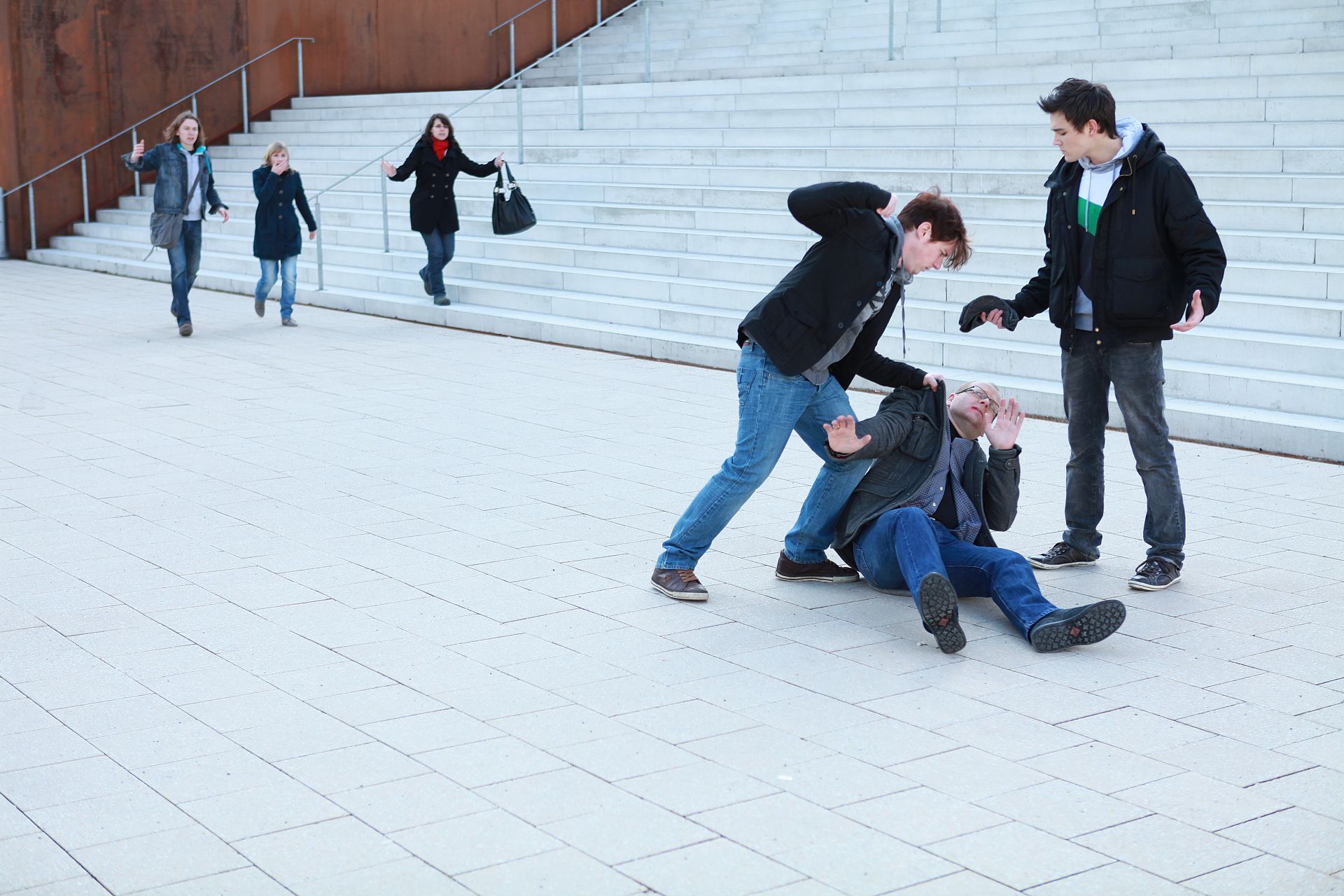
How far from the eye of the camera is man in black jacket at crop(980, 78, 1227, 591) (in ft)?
17.6

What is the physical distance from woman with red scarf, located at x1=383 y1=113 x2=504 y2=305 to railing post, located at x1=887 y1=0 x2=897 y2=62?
15.7 ft

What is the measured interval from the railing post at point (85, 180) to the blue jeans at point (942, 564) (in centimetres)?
1799

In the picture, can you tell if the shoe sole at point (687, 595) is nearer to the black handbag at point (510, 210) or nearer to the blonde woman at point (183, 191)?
the black handbag at point (510, 210)

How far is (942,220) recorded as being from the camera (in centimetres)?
500

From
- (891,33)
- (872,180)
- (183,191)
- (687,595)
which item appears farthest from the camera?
(891,33)

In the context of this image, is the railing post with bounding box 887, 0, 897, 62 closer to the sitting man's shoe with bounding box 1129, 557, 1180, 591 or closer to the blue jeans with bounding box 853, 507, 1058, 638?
the sitting man's shoe with bounding box 1129, 557, 1180, 591

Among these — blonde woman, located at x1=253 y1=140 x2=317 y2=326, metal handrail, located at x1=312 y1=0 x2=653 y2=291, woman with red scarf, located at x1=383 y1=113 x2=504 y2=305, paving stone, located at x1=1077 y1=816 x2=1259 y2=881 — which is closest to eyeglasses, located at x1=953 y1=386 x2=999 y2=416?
paving stone, located at x1=1077 y1=816 x2=1259 y2=881

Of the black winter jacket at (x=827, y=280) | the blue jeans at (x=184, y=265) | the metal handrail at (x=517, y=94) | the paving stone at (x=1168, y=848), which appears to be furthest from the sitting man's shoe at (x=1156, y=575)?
the metal handrail at (x=517, y=94)

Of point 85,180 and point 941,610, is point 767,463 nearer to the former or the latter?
point 941,610

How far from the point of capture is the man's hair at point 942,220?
16.4 feet

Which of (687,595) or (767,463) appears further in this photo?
(687,595)

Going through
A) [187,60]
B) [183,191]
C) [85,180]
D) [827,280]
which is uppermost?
[187,60]

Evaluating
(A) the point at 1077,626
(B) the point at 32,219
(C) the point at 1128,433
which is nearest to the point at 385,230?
(B) the point at 32,219

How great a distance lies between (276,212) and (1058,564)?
9265mm
